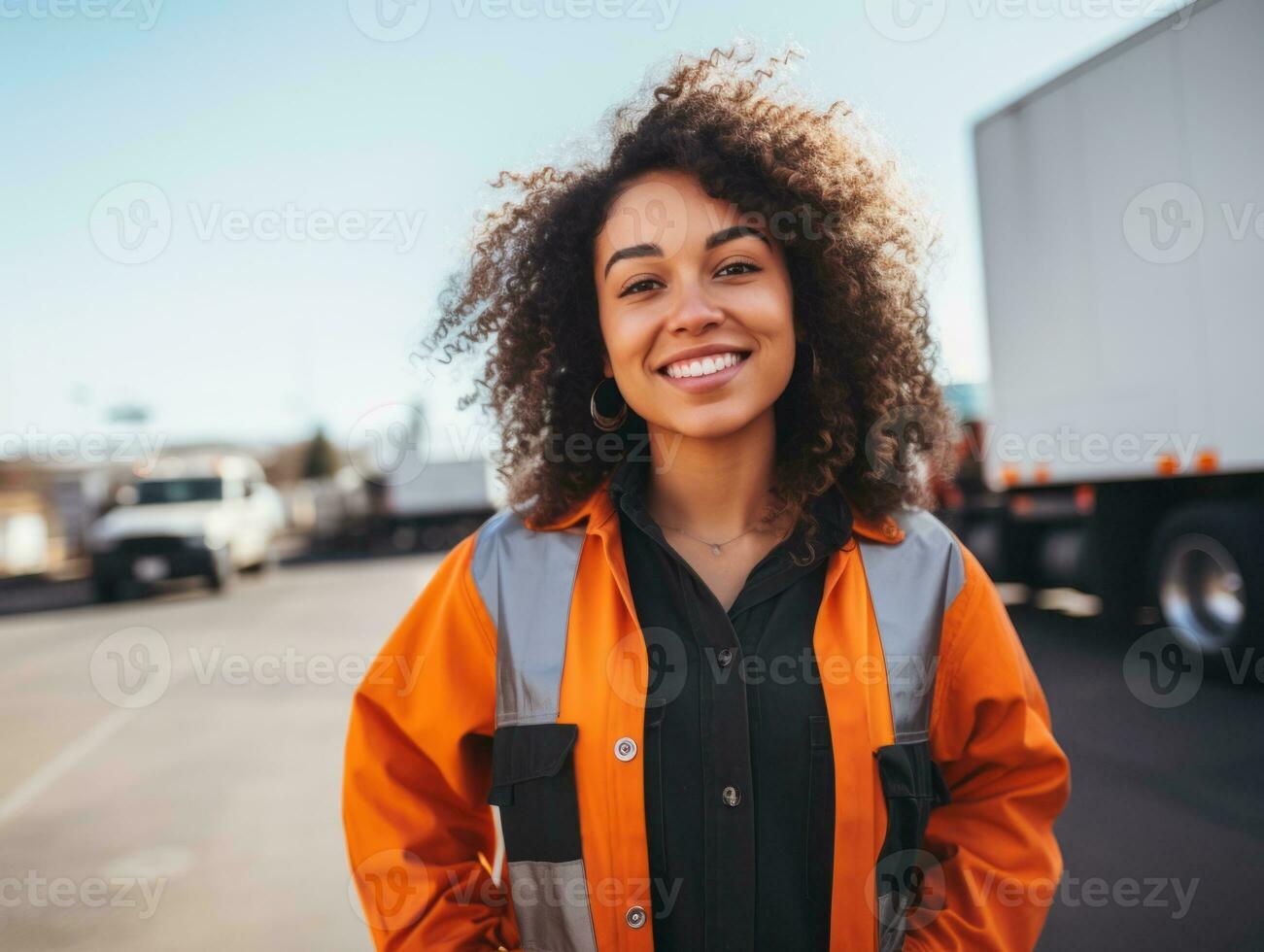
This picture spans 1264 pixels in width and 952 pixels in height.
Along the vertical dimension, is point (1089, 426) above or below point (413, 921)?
above

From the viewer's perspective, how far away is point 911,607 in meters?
1.72

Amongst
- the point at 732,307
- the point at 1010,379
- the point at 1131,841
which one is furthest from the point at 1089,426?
the point at 732,307

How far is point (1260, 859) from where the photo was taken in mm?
3578

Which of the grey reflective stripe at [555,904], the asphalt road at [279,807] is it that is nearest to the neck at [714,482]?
the grey reflective stripe at [555,904]

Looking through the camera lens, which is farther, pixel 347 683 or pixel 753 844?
pixel 347 683

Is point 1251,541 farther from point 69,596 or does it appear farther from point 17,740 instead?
point 69,596

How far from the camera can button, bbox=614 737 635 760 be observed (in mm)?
1618

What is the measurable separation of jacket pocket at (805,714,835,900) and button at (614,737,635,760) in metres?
0.31

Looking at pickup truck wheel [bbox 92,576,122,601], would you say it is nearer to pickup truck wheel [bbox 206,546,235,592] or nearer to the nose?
pickup truck wheel [bbox 206,546,235,592]

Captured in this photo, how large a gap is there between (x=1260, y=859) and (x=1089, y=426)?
13.8 feet

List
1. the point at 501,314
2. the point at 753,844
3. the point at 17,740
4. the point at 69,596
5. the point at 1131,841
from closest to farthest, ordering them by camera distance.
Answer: the point at 753,844 < the point at 501,314 < the point at 1131,841 < the point at 17,740 < the point at 69,596

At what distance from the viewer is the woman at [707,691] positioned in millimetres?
1622

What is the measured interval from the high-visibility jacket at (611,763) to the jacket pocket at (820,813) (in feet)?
0.06

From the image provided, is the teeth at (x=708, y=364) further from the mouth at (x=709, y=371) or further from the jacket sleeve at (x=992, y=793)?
the jacket sleeve at (x=992, y=793)
